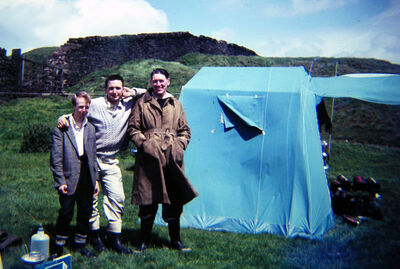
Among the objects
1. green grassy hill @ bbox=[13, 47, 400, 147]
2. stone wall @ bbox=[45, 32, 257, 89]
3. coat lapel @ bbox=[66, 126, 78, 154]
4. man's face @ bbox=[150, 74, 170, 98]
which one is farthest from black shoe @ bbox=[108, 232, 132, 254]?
stone wall @ bbox=[45, 32, 257, 89]

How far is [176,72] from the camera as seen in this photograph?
14.9 meters

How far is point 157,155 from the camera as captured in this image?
2857mm

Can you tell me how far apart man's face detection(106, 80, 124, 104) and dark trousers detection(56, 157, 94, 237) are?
0.60 meters

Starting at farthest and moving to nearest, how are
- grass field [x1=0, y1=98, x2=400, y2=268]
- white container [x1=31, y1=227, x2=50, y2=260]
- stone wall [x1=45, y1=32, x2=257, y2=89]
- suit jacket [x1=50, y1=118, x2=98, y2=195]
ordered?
stone wall [x1=45, y1=32, x2=257, y2=89] < grass field [x1=0, y1=98, x2=400, y2=268] < suit jacket [x1=50, y1=118, x2=98, y2=195] < white container [x1=31, y1=227, x2=50, y2=260]

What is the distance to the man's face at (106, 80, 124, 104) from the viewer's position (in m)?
2.90

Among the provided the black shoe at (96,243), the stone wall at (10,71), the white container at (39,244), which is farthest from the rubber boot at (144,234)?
the stone wall at (10,71)

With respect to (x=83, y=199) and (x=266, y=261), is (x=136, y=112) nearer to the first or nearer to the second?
(x=83, y=199)

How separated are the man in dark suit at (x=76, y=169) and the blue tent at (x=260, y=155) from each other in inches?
60.6

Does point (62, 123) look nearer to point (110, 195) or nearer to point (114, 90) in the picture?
point (114, 90)

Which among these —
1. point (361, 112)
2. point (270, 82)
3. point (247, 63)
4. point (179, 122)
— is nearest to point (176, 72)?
point (247, 63)

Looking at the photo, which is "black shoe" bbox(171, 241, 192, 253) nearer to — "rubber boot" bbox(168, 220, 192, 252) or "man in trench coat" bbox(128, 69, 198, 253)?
"rubber boot" bbox(168, 220, 192, 252)

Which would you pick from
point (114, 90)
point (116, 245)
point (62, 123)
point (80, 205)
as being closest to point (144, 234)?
point (116, 245)

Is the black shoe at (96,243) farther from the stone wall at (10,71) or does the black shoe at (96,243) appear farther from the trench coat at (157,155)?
the stone wall at (10,71)

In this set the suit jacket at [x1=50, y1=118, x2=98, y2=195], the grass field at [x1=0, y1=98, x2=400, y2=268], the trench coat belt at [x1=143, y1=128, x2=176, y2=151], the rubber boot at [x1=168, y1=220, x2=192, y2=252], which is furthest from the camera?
the rubber boot at [x1=168, y1=220, x2=192, y2=252]
